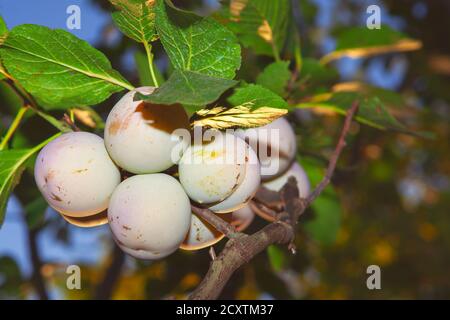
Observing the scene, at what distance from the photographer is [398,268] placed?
288 centimetres

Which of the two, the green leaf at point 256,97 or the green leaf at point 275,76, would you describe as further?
the green leaf at point 275,76

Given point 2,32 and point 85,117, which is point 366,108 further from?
point 2,32

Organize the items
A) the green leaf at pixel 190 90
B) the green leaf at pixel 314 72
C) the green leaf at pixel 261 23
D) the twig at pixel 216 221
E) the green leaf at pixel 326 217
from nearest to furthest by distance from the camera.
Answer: the green leaf at pixel 190 90 < the twig at pixel 216 221 < the green leaf at pixel 261 23 < the green leaf at pixel 314 72 < the green leaf at pixel 326 217

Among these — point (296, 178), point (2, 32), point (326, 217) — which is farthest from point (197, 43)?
point (326, 217)

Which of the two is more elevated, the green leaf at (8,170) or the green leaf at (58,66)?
the green leaf at (58,66)

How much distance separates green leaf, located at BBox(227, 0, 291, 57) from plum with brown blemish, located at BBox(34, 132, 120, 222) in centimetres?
49

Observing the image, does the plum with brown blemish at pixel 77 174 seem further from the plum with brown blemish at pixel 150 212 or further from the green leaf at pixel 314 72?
the green leaf at pixel 314 72

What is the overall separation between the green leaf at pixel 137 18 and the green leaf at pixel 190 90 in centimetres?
14

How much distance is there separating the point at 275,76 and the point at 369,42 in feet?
2.08

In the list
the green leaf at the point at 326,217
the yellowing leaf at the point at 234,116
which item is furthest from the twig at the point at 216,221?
the green leaf at the point at 326,217

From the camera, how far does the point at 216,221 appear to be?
0.71 m

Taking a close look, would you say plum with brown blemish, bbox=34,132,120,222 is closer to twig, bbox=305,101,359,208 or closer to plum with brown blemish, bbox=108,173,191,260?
plum with brown blemish, bbox=108,173,191,260

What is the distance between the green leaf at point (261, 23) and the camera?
1.06 m
